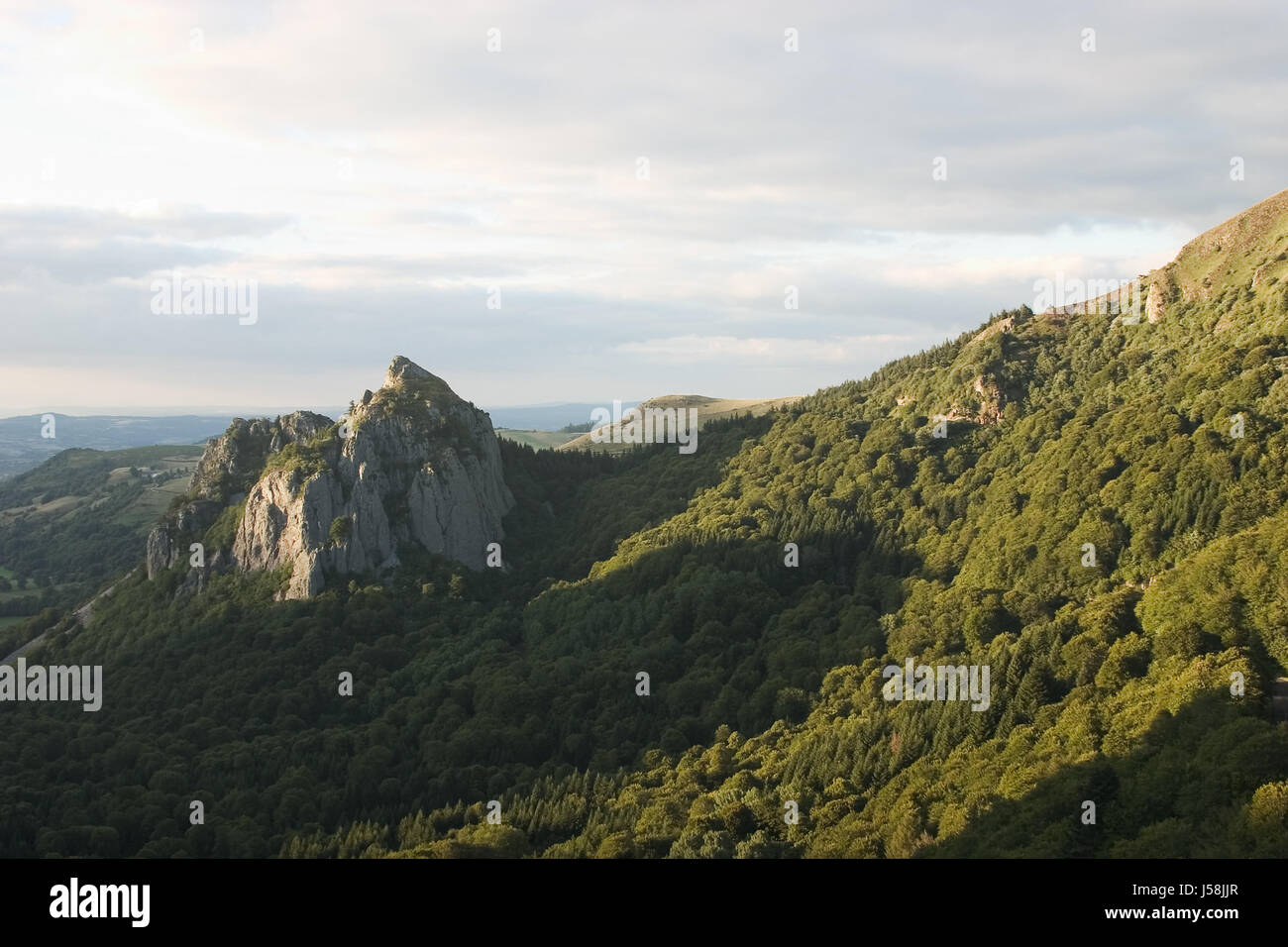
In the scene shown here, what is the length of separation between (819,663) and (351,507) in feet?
294

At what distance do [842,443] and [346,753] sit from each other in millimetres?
96975

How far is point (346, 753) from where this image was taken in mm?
127750

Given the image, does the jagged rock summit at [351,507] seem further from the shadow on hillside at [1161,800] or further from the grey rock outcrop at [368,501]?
the shadow on hillside at [1161,800]

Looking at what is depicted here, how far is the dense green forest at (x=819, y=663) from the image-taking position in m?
86.6

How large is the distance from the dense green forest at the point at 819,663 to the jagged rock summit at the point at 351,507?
5249 millimetres

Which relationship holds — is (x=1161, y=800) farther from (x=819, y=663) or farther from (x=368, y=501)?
(x=368, y=501)

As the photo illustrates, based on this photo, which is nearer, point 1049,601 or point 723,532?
point 1049,601

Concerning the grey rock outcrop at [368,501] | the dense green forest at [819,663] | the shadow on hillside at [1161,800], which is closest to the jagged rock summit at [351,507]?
the grey rock outcrop at [368,501]

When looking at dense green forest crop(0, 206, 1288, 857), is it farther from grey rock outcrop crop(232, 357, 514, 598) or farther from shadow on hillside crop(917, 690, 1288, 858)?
grey rock outcrop crop(232, 357, 514, 598)

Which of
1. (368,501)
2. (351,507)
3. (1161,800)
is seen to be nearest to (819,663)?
(1161,800)
